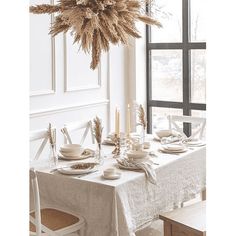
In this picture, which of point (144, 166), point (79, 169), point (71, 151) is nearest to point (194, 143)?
point (144, 166)

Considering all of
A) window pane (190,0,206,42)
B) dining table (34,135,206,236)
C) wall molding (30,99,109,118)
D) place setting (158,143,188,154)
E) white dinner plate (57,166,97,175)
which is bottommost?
dining table (34,135,206,236)

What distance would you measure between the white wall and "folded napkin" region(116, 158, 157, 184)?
1.51 metres

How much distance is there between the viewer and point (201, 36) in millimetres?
4934

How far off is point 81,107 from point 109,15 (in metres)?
2.61

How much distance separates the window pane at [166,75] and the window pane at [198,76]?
0.15 metres

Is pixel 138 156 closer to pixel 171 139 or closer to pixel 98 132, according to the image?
pixel 98 132

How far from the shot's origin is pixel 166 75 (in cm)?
526

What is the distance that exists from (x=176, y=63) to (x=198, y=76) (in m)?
0.30

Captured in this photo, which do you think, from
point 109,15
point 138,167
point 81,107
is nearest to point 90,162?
point 138,167

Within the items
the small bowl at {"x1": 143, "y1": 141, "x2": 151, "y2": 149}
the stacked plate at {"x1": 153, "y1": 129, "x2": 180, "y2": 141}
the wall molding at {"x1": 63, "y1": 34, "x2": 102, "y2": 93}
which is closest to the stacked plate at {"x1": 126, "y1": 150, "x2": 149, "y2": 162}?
the small bowl at {"x1": 143, "y1": 141, "x2": 151, "y2": 149}

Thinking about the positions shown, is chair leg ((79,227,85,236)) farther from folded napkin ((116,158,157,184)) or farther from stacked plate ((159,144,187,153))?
stacked plate ((159,144,187,153))

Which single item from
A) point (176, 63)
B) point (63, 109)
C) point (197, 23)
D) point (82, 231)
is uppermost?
point (197, 23)

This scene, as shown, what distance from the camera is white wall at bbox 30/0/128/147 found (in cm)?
405
